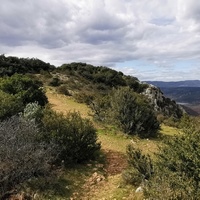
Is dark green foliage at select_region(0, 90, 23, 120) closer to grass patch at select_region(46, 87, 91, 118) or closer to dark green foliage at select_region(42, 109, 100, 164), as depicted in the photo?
dark green foliage at select_region(42, 109, 100, 164)

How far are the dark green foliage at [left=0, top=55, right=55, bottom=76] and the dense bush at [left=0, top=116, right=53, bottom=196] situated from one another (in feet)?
78.4

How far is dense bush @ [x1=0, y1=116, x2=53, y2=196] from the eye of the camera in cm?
682

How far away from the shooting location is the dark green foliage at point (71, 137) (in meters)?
9.17

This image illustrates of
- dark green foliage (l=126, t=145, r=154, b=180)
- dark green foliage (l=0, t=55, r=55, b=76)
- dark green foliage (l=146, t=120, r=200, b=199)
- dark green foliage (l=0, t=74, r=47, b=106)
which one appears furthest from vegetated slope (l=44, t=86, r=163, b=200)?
dark green foliage (l=0, t=55, r=55, b=76)

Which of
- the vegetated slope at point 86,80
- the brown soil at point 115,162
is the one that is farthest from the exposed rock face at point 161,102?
the brown soil at point 115,162

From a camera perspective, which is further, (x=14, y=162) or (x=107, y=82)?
(x=107, y=82)

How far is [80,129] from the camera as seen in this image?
9805mm

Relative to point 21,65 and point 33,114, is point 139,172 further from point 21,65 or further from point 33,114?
point 21,65

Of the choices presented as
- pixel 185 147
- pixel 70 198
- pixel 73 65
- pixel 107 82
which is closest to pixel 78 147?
pixel 70 198

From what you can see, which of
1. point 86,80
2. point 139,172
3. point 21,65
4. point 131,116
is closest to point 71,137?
point 139,172

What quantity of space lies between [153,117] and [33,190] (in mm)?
8100

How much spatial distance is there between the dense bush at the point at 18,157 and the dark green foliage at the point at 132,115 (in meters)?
5.86

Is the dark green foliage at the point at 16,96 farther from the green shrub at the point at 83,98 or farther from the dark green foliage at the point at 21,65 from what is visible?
the dark green foliage at the point at 21,65

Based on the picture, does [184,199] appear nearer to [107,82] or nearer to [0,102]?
[0,102]
